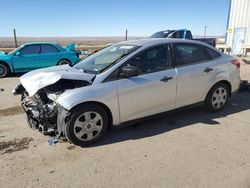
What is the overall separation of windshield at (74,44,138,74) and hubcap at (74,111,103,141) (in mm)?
751

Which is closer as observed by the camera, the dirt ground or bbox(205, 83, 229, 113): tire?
the dirt ground

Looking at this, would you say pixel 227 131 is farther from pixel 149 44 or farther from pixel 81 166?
pixel 81 166

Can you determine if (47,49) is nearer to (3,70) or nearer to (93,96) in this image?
(3,70)

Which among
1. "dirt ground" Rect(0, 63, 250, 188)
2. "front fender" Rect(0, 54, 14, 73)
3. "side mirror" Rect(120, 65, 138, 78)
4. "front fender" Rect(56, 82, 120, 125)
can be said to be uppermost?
"side mirror" Rect(120, 65, 138, 78)

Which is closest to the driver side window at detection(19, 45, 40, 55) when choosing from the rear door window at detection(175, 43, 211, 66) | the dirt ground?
the dirt ground

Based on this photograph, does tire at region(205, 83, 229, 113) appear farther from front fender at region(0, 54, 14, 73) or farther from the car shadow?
front fender at region(0, 54, 14, 73)

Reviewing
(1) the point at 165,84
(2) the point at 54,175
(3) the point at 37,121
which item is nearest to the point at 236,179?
(1) the point at 165,84

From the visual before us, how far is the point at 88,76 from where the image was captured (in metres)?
3.92

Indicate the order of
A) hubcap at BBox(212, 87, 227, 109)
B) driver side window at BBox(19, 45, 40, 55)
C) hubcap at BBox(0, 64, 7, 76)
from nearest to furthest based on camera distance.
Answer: hubcap at BBox(212, 87, 227, 109)
hubcap at BBox(0, 64, 7, 76)
driver side window at BBox(19, 45, 40, 55)

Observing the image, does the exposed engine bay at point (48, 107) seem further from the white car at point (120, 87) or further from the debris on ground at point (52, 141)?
the debris on ground at point (52, 141)

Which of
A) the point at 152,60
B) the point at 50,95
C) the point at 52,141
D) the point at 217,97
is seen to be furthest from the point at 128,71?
the point at 217,97

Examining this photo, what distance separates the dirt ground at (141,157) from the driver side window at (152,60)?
113 centimetres

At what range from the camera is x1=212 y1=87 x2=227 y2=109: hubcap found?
5.23 m

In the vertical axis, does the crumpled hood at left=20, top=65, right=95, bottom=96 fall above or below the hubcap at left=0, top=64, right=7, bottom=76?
above
